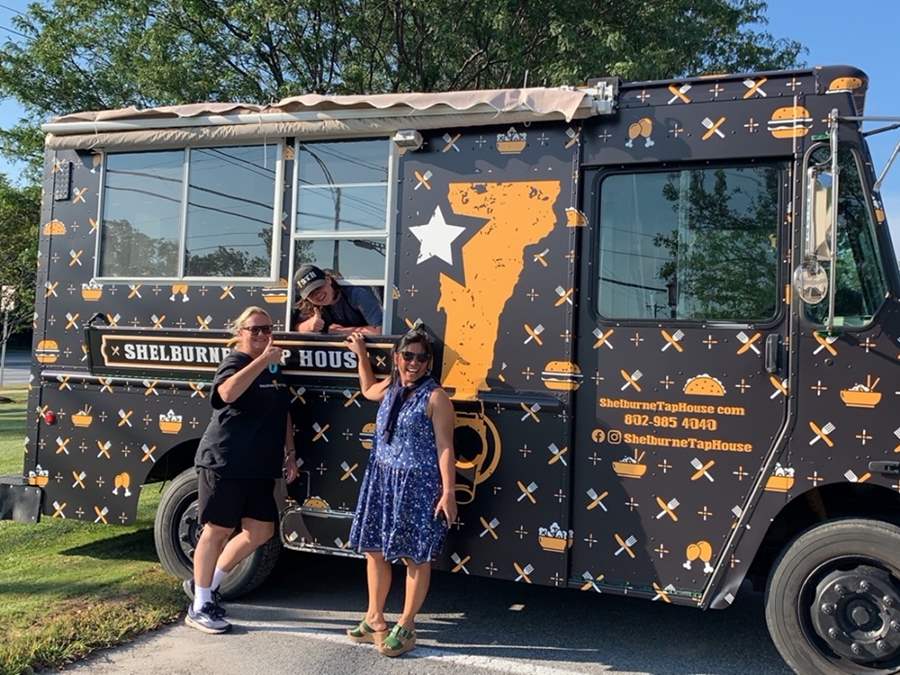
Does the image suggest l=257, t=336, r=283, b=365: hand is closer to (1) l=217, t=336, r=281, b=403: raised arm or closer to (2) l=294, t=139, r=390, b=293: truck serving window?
(1) l=217, t=336, r=281, b=403: raised arm

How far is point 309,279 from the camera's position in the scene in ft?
15.1

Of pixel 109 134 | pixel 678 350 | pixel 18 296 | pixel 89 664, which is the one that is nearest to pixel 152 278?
pixel 109 134

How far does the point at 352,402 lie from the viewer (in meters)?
4.65

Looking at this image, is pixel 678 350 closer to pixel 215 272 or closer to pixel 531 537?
pixel 531 537

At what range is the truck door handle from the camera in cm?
383

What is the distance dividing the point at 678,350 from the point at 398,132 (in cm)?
204

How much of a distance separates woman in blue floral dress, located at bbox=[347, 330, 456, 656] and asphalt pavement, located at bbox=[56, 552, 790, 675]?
35 centimetres

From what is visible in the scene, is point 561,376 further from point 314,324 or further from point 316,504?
point 316,504

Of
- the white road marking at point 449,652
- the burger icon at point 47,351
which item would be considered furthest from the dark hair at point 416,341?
the burger icon at point 47,351

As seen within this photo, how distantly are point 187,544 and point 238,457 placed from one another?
1.10 metres

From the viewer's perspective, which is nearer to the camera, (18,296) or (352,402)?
(352,402)

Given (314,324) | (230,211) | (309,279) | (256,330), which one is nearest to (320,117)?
(230,211)

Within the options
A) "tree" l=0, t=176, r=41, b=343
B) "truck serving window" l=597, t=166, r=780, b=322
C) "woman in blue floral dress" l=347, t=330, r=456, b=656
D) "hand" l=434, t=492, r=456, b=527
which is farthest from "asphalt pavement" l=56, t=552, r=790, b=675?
"tree" l=0, t=176, r=41, b=343

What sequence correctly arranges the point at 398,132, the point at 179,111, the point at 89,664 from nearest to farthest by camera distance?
the point at 89,664 < the point at 398,132 < the point at 179,111
